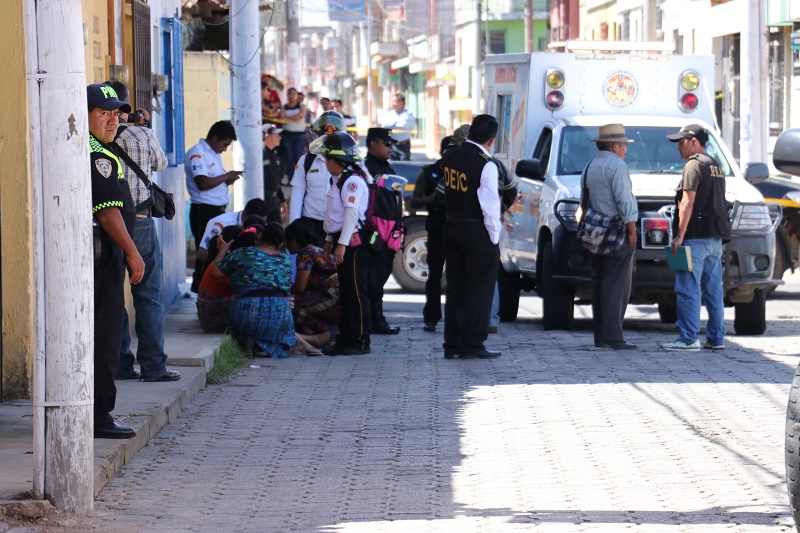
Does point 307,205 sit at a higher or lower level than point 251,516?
higher

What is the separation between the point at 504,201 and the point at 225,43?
27.4 ft

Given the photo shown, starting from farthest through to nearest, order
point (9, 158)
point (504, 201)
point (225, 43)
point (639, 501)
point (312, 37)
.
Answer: point (312, 37)
point (225, 43)
point (504, 201)
point (9, 158)
point (639, 501)

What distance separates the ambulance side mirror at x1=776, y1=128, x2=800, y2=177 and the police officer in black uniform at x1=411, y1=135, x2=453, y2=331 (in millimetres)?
6298

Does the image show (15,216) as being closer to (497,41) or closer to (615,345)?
(615,345)

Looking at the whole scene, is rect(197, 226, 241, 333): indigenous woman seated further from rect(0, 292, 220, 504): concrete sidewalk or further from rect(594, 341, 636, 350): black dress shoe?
rect(594, 341, 636, 350): black dress shoe

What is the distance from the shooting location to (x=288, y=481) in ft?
22.3

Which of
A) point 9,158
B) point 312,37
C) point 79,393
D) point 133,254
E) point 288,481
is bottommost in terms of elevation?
point 288,481

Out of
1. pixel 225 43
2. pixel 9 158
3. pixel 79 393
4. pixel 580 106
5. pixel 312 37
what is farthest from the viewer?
pixel 312 37

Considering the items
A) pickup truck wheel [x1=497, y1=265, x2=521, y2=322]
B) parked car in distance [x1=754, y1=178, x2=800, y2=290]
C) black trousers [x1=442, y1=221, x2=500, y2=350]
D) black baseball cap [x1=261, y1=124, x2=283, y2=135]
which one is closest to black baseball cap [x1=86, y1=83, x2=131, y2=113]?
black trousers [x1=442, y1=221, x2=500, y2=350]

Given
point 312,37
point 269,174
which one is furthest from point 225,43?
point 312,37

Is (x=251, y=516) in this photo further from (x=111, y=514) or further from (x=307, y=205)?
(x=307, y=205)

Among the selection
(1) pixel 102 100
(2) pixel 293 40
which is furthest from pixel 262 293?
(2) pixel 293 40

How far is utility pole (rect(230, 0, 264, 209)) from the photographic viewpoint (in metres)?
15.5

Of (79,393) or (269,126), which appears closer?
(79,393)
